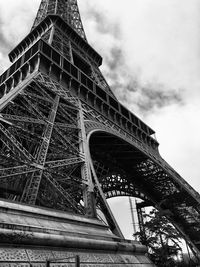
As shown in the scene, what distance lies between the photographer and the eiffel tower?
621 cm

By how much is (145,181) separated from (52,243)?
28.6m

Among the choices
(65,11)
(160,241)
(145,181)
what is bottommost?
(160,241)

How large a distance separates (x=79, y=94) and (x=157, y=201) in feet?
72.8

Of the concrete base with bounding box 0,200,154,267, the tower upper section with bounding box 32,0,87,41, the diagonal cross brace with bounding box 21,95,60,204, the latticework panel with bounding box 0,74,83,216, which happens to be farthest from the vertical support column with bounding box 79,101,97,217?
the tower upper section with bounding box 32,0,87,41

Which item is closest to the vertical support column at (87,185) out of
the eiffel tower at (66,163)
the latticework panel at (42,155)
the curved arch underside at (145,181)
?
the eiffel tower at (66,163)

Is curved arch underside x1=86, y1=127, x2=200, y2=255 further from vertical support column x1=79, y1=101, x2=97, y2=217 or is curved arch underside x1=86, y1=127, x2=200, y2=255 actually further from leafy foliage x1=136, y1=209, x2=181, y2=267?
vertical support column x1=79, y1=101, x2=97, y2=217

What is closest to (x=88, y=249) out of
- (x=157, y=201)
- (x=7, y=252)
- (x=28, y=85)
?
(x=7, y=252)

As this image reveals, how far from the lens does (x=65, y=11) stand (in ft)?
136

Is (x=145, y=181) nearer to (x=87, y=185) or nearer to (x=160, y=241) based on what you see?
(x=160, y=241)

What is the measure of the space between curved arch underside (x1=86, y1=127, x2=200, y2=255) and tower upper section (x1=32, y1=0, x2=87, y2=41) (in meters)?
20.2

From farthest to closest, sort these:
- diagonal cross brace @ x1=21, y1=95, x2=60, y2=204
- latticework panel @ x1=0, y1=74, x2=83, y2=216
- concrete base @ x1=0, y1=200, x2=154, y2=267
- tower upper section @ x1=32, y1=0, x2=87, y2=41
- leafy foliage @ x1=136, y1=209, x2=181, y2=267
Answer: tower upper section @ x1=32, y1=0, x2=87, y2=41, leafy foliage @ x1=136, y1=209, x2=181, y2=267, latticework panel @ x1=0, y1=74, x2=83, y2=216, diagonal cross brace @ x1=21, y1=95, x2=60, y2=204, concrete base @ x1=0, y1=200, x2=154, y2=267

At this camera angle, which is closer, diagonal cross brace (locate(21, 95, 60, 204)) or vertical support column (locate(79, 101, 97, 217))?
diagonal cross brace (locate(21, 95, 60, 204))

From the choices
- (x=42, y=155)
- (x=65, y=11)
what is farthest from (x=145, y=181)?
(x=65, y=11)

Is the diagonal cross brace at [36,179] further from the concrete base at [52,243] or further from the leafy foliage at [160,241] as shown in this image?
the leafy foliage at [160,241]
